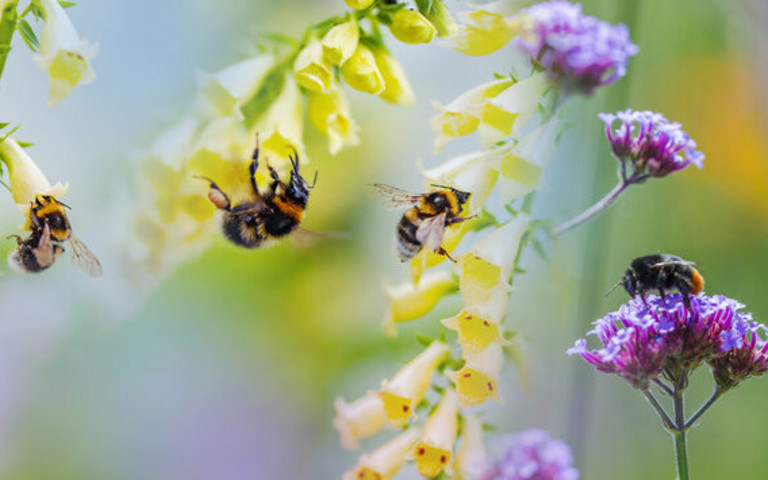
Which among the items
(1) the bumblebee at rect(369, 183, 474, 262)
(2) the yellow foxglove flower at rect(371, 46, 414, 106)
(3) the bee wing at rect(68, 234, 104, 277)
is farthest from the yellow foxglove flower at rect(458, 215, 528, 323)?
(3) the bee wing at rect(68, 234, 104, 277)

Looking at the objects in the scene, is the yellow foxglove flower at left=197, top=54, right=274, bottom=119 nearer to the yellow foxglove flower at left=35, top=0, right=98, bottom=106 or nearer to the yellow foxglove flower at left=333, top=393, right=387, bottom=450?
the yellow foxglove flower at left=35, top=0, right=98, bottom=106

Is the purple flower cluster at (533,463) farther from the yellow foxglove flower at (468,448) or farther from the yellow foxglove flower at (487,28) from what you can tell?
the yellow foxglove flower at (487,28)

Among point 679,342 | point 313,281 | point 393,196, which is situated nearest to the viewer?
point 679,342

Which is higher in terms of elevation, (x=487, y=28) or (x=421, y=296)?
(x=487, y=28)

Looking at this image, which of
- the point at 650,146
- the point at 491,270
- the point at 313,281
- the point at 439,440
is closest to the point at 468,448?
the point at 439,440

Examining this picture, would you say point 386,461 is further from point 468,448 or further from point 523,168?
point 523,168
